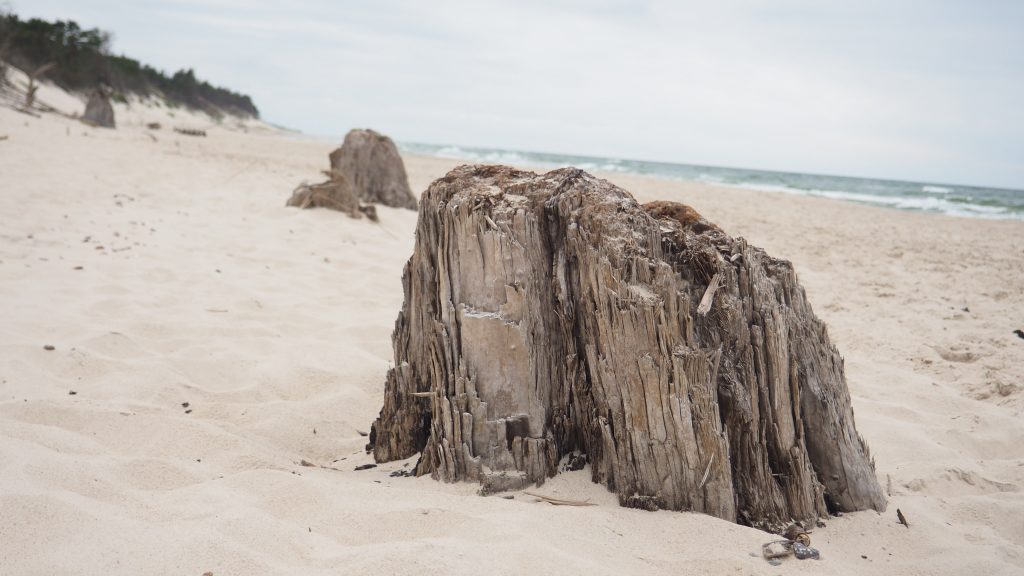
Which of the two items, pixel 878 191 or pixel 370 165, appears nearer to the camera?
pixel 370 165

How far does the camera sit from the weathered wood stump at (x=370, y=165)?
11.3 metres

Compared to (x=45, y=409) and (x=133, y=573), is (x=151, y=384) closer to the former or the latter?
(x=45, y=409)

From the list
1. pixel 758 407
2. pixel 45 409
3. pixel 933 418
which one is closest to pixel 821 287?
pixel 933 418

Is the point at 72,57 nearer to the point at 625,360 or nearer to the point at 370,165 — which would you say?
the point at 370,165

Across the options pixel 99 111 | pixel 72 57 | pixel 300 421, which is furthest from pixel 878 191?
pixel 72 57

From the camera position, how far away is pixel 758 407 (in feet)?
8.20

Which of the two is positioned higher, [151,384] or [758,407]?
[758,407]

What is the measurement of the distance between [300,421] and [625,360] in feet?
6.29

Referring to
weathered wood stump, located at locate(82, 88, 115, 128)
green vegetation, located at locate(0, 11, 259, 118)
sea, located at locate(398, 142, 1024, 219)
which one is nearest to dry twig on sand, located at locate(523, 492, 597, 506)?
sea, located at locate(398, 142, 1024, 219)

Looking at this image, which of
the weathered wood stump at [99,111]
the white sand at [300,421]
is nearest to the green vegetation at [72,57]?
the weathered wood stump at [99,111]

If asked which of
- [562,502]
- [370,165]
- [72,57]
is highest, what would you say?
[72,57]

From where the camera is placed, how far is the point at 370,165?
11367 millimetres

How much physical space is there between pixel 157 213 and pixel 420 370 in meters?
6.80

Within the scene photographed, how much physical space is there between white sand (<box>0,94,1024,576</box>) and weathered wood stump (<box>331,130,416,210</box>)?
3.11m
